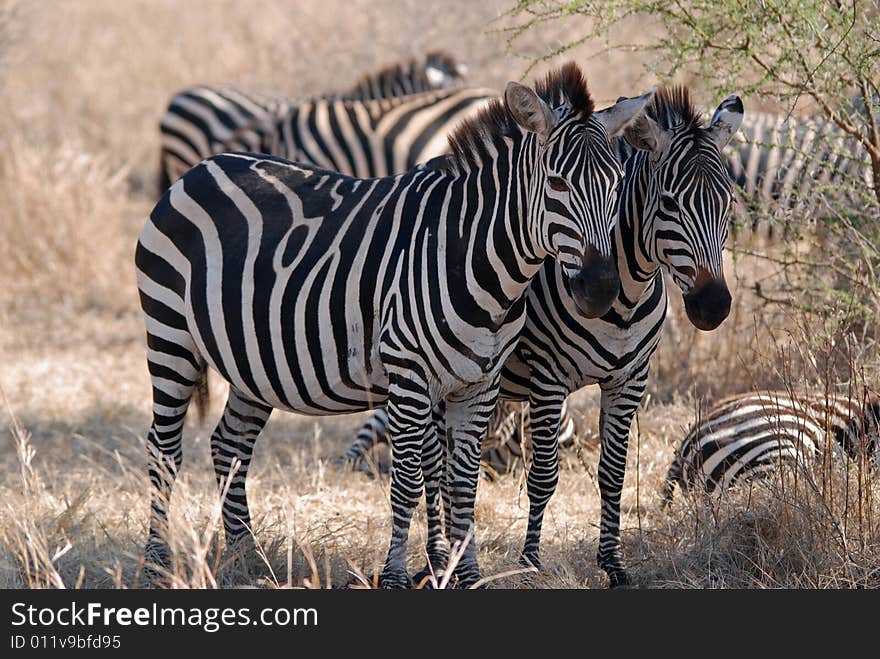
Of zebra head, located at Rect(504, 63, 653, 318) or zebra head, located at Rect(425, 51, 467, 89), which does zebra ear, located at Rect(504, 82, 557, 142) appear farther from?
zebra head, located at Rect(425, 51, 467, 89)

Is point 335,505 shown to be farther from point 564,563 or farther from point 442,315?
point 442,315

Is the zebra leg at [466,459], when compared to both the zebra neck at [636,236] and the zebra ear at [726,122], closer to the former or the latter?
the zebra neck at [636,236]

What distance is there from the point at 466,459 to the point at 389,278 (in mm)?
768

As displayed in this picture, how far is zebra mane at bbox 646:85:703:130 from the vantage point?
14.0 ft

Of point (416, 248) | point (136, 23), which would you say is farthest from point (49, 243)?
point (136, 23)

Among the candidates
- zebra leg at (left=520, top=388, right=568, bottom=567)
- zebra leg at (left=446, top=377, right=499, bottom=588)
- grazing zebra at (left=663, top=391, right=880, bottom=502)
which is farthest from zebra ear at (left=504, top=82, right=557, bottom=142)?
grazing zebra at (left=663, top=391, right=880, bottom=502)

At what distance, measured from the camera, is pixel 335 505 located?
5672 mm

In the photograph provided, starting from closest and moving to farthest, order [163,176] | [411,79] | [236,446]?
[236,446] < [411,79] < [163,176]

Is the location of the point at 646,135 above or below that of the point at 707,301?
above

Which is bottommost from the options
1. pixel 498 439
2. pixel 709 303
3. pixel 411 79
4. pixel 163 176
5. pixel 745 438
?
pixel 709 303

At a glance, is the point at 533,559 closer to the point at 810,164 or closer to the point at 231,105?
the point at 810,164

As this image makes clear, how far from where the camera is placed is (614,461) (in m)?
4.66

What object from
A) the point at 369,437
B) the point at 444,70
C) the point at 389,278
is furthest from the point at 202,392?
the point at 444,70

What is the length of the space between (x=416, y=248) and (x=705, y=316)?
1.07 meters
